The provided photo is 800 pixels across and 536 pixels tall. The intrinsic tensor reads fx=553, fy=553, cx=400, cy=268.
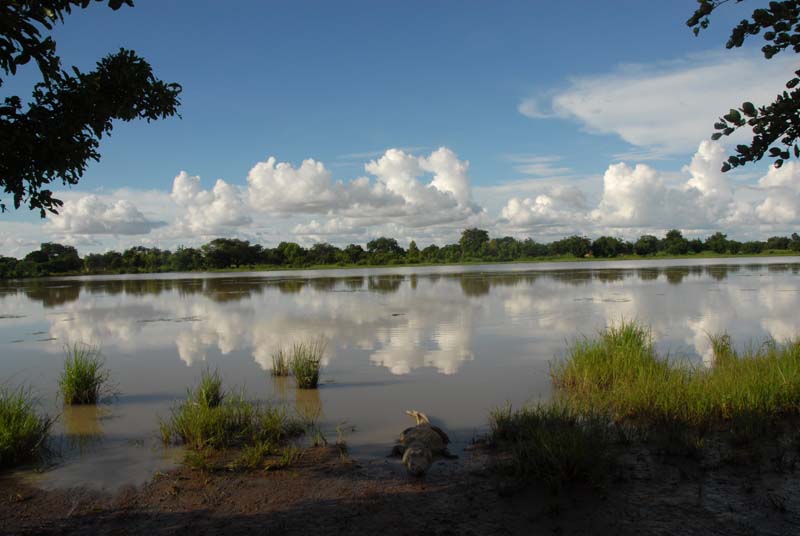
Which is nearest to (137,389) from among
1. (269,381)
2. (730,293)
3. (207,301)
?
(269,381)

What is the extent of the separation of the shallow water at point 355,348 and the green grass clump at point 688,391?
1.08m

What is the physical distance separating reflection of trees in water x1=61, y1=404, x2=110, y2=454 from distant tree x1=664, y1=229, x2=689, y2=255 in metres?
129

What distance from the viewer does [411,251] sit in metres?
131

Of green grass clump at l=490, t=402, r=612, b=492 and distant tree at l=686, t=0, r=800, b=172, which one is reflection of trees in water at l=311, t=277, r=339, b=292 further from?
distant tree at l=686, t=0, r=800, b=172

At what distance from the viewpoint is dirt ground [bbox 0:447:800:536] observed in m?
4.73

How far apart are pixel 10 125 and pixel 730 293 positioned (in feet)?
96.1

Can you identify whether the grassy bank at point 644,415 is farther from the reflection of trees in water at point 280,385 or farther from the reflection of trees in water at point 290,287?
the reflection of trees in water at point 290,287

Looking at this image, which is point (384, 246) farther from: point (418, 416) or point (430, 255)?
point (418, 416)

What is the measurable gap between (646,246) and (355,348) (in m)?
126

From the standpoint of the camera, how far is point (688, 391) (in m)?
7.38

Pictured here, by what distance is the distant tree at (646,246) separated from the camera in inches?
4963

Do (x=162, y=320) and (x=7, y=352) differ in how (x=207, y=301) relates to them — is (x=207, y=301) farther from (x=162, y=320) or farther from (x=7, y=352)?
(x=7, y=352)

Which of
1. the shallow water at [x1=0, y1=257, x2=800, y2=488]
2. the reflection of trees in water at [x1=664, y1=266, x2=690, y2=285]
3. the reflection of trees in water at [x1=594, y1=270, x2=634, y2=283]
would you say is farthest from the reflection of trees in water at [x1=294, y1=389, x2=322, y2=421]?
the reflection of trees in water at [x1=594, y1=270, x2=634, y2=283]

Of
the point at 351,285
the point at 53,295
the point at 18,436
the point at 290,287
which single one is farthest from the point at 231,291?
the point at 18,436
